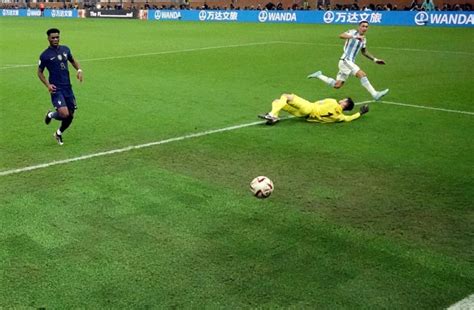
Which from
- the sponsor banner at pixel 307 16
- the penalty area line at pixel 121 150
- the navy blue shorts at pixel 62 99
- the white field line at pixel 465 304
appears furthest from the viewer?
the sponsor banner at pixel 307 16

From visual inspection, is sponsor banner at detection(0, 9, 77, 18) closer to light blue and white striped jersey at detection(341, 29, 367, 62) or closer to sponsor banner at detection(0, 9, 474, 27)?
sponsor banner at detection(0, 9, 474, 27)

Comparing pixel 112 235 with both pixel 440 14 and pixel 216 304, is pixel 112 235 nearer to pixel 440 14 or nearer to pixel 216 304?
pixel 216 304

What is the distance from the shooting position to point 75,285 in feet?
16.5

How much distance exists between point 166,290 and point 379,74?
49.1 ft

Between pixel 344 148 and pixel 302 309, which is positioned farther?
pixel 344 148

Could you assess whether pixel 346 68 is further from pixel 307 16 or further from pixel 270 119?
pixel 307 16

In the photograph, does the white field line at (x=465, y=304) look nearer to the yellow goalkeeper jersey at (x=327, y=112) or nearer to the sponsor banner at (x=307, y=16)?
the yellow goalkeeper jersey at (x=327, y=112)

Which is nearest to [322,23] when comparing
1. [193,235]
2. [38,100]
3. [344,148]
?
[38,100]

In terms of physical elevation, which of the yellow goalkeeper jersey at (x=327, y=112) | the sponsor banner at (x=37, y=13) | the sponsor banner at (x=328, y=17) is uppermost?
the sponsor banner at (x=328, y=17)

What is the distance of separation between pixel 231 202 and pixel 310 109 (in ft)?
15.8

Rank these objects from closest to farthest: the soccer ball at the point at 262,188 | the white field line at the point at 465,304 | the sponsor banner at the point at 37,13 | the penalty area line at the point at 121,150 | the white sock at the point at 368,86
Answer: the white field line at the point at 465,304
the soccer ball at the point at 262,188
the penalty area line at the point at 121,150
the white sock at the point at 368,86
the sponsor banner at the point at 37,13

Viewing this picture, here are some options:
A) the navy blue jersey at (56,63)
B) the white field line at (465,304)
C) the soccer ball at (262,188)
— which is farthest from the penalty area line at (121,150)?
the white field line at (465,304)

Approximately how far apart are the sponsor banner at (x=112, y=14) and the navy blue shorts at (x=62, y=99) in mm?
47544

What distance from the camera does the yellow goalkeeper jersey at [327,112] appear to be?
37.1ft
